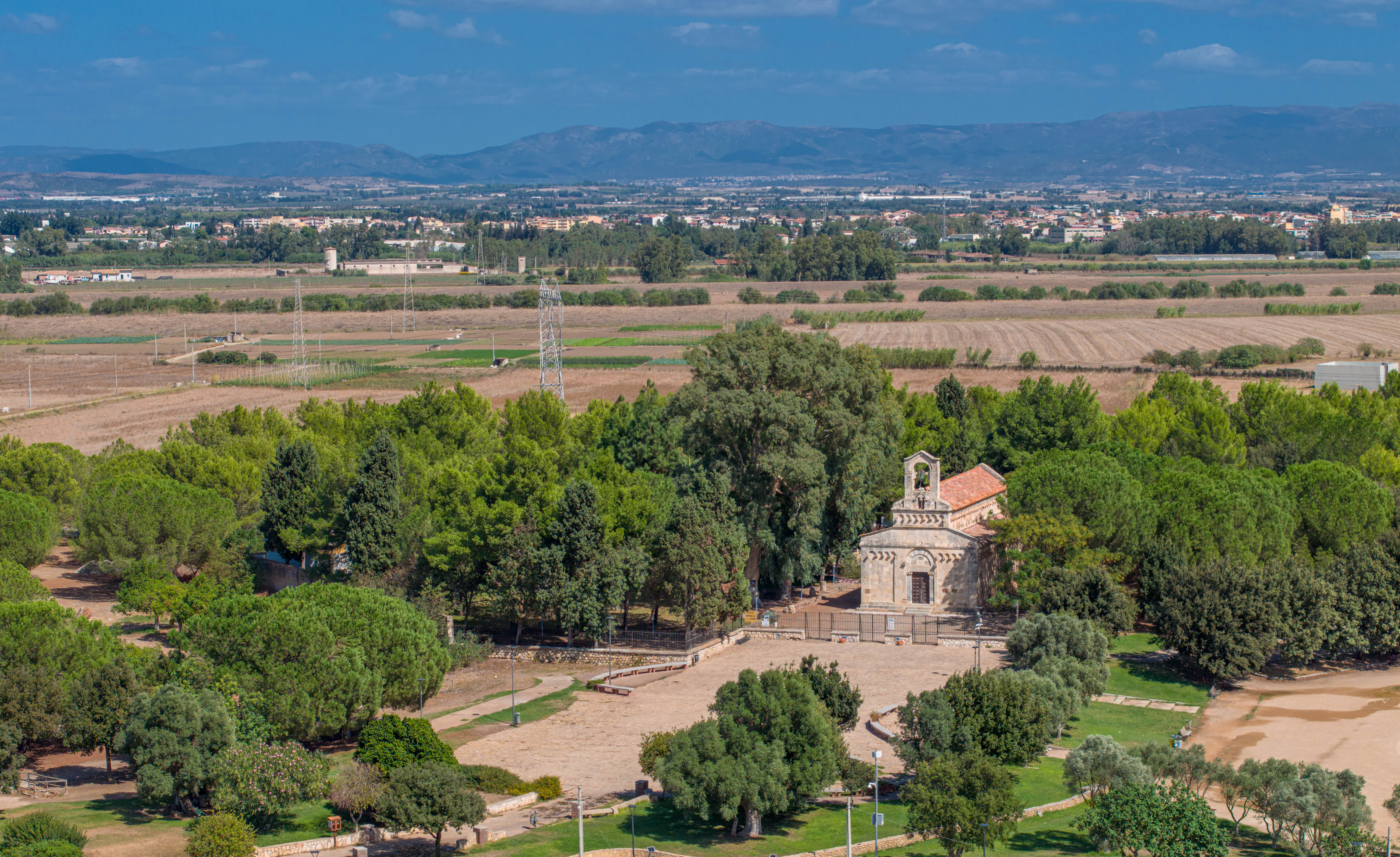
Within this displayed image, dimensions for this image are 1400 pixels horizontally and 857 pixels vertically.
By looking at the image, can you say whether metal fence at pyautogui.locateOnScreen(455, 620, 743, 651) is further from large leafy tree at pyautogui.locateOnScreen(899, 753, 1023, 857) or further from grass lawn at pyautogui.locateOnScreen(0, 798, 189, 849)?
large leafy tree at pyautogui.locateOnScreen(899, 753, 1023, 857)

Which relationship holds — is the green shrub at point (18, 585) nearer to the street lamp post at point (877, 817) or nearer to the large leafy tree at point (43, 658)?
the large leafy tree at point (43, 658)

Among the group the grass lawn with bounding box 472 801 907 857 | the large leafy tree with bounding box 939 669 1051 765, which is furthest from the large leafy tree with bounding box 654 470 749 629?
the grass lawn with bounding box 472 801 907 857

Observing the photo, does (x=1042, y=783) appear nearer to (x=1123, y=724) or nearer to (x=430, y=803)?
(x=1123, y=724)

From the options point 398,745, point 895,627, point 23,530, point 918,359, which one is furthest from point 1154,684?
point 918,359

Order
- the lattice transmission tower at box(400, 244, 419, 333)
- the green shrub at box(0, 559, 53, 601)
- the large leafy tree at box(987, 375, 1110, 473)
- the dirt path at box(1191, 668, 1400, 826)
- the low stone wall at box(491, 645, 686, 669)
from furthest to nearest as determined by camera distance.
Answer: the lattice transmission tower at box(400, 244, 419, 333)
the large leafy tree at box(987, 375, 1110, 473)
the low stone wall at box(491, 645, 686, 669)
the green shrub at box(0, 559, 53, 601)
the dirt path at box(1191, 668, 1400, 826)

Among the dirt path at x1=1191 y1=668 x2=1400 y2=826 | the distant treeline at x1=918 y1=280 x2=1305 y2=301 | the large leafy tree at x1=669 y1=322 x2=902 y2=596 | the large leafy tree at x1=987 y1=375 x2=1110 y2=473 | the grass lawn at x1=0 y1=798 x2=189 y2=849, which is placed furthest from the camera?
the distant treeline at x1=918 y1=280 x2=1305 y2=301

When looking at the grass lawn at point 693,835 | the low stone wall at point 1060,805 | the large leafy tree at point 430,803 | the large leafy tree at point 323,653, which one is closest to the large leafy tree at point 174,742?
the large leafy tree at point 323,653
